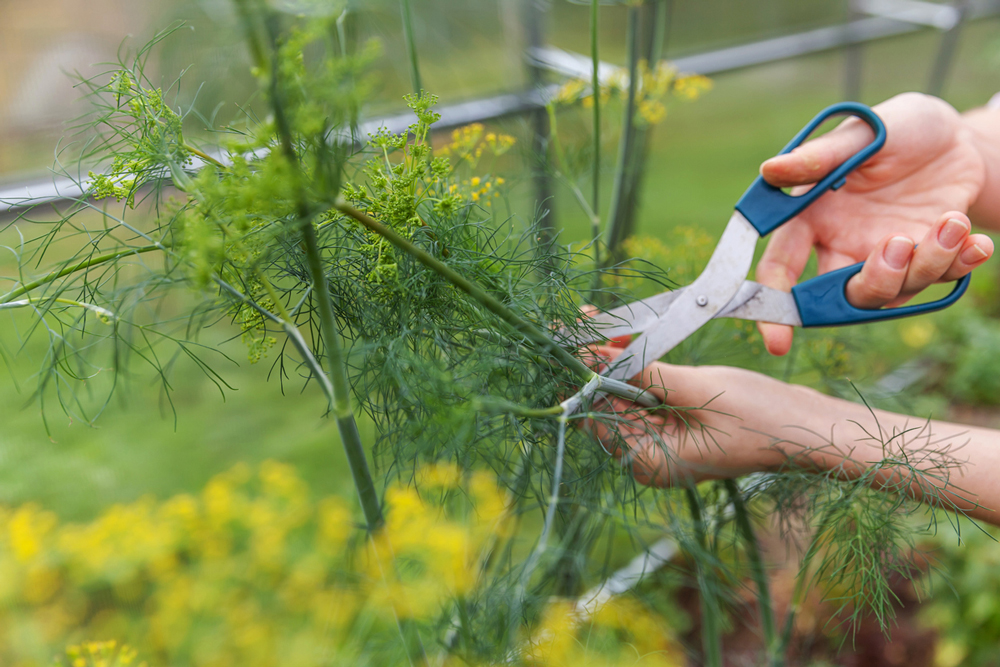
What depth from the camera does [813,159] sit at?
57cm

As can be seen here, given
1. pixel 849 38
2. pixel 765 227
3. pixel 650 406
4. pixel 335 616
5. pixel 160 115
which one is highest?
pixel 849 38

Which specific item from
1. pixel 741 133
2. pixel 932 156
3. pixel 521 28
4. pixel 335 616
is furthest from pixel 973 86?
pixel 335 616

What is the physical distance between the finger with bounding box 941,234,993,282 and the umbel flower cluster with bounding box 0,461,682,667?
577mm

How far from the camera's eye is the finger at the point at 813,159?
1.86 feet

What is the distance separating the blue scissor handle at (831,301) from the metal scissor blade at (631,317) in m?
0.11

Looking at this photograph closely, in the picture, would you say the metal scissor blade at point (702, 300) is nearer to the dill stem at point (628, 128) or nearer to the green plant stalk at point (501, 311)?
the green plant stalk at point (501, 311)

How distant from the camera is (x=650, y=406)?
21.9 inches

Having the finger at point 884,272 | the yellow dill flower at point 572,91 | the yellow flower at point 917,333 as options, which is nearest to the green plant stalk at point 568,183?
the yellow dill flower at point 572,91

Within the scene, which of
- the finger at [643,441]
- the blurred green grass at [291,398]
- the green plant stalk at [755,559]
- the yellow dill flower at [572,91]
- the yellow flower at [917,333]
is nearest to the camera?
the finger at [643,441]

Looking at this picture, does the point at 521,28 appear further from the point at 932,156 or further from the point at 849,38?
the point at 849,38

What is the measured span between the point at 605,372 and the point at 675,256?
46cm

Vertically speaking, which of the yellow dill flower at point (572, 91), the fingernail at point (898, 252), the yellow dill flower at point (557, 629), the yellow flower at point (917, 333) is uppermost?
the yellow dill flower at point (572, 91)

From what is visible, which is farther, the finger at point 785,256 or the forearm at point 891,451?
the finger at point 785,256

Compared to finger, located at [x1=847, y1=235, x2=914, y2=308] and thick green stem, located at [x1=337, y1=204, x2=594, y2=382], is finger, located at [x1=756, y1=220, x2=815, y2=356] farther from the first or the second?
thick green stem, located at [x1=337, y1=204, x2=594, y2=382]
